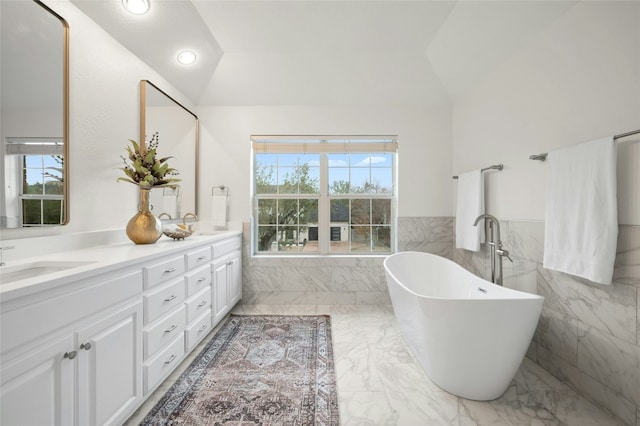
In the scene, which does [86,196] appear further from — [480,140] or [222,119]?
[480,140]

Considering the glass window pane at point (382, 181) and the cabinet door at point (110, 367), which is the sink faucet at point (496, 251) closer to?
the glass window pane at point (382, 181)

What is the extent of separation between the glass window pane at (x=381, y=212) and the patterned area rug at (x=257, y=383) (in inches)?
57.0

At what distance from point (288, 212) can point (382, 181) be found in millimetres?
1203

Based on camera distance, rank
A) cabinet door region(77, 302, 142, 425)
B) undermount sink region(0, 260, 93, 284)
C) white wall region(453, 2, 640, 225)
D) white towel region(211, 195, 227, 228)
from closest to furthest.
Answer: cabinet door region(77, 302, 142, 425) < undermount sink region(0, 260, 93, 284) < white wall region(453, 2, 640, 225) < white towel region(211, 195, 227, 228)

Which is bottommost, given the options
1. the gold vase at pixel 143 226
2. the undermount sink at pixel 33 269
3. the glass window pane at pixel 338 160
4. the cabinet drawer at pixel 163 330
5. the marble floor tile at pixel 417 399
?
the marble floor tile at pixel 417 399

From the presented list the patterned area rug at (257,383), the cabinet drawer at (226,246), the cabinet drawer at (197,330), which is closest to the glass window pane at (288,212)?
the cabinet drawer at (226,246)

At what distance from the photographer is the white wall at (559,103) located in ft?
4.70

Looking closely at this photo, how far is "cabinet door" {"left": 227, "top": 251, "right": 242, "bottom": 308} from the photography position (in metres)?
2.77

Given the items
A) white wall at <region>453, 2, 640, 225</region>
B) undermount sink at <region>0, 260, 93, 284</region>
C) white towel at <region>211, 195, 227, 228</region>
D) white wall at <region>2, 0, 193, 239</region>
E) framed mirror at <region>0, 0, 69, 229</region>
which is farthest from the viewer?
white towel at <region>211, 195, 227, 228</region>

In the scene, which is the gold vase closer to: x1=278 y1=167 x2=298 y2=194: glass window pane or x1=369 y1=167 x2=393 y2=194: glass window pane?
x1=278 y1=167 x2=298 y2=194: glass window pane

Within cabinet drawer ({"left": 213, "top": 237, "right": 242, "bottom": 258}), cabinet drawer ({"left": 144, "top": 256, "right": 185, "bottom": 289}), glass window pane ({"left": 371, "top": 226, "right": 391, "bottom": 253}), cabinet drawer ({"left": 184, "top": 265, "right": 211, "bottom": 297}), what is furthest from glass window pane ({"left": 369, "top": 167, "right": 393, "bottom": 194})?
cabinet drawer ({"left": 144, "top": 256, "right": 185, "bottom": 289})

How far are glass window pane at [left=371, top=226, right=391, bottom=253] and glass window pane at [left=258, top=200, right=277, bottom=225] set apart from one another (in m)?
1.23

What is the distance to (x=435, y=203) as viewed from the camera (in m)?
3.23

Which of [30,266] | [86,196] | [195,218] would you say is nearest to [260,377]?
[30,266]
